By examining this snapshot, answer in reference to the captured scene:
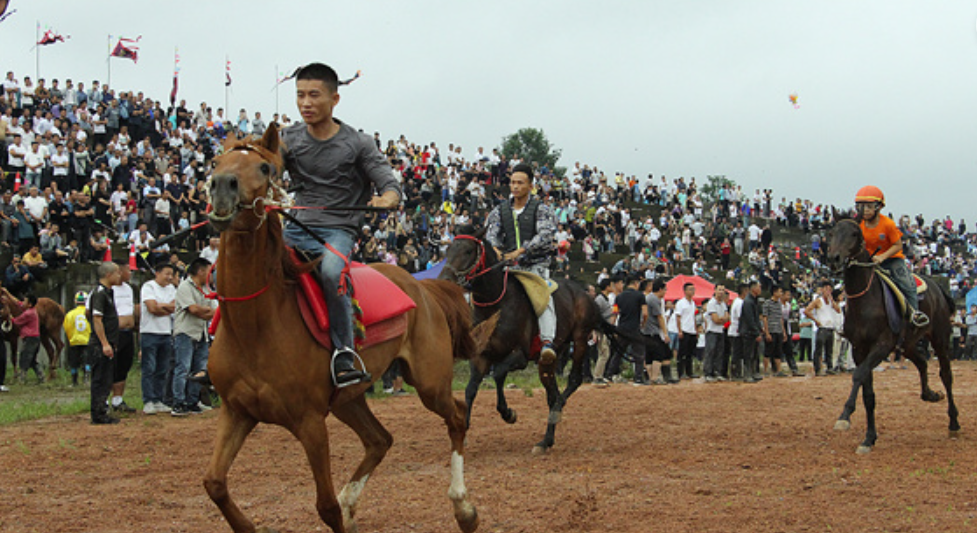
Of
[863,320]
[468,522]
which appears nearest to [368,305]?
[468,522]

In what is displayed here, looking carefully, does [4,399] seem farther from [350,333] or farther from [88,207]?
[350,333]

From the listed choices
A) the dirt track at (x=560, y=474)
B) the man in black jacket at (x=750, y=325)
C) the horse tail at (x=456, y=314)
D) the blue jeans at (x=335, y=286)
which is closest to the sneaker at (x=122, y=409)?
the dirt track at (x=560, y=474)

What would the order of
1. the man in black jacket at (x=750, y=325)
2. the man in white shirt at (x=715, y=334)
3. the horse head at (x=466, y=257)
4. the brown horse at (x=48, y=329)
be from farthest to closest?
the man in black jacket at (x=750, y=325) < the man in white shirt at (x=715, y=334) < the brown horse at (x=48, y=329) < the horse head at (x=466, y=257)

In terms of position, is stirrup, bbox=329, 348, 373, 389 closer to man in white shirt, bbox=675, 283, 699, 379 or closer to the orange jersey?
the orange jersey

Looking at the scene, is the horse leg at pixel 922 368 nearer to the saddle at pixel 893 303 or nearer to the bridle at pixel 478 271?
the saddle at pixel 893 303

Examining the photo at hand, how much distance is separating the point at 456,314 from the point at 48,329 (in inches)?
564

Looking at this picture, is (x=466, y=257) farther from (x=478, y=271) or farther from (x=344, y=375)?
(x=344, y=375)

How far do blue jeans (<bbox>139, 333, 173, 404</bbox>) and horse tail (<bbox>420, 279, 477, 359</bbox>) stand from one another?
678 centimetres

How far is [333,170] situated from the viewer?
685cm

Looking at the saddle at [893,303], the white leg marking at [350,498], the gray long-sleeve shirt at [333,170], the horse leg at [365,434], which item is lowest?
the white leg marking at [350,498]

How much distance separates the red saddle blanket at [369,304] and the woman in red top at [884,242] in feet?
22.8

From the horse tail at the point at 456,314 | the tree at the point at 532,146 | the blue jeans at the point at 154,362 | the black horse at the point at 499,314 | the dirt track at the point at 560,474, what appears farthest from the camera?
the tree at the point at 532,146

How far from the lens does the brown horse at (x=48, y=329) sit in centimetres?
1862

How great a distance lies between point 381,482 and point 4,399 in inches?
387
